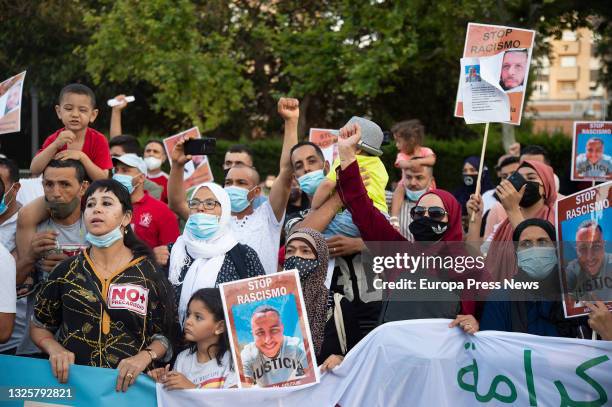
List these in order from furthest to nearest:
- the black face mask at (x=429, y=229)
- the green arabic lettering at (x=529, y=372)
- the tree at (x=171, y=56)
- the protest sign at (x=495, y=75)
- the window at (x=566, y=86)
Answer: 1. the window at (x=566, y=86)
2. the tree at (x=171, y=56)
3. the protest sign at (x=495, y=75)
4. the black face mask at (x=429, y=229)
5. the green arabic lettering at (x=529, y=372)

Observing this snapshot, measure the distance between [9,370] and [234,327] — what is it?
1.19 meters

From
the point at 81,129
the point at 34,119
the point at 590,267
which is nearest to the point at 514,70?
the point at 590,267

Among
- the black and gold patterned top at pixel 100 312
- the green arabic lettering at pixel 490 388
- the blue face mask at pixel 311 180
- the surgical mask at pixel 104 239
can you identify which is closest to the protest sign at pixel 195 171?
the blue face mask at pixel 311 180

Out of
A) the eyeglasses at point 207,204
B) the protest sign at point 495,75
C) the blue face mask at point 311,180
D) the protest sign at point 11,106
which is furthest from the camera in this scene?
the protest sign at point 11,106

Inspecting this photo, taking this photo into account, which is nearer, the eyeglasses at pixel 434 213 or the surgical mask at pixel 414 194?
the eyeglasses at pixel 434 213

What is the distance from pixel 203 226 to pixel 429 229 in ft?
4.09

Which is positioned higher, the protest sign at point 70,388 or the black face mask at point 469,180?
the black face mask at point 469,180

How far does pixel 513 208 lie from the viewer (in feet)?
20.5

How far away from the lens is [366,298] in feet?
19.2

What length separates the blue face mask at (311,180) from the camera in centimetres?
647

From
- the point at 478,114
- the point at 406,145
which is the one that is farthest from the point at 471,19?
the point at 478,114

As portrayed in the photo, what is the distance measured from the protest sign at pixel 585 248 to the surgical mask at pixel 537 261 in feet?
0.21

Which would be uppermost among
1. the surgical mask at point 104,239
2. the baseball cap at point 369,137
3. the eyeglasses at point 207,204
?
the baseball cap at point 369,137

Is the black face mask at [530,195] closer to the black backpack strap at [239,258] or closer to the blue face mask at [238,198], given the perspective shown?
the blue face mask at [238,198]
